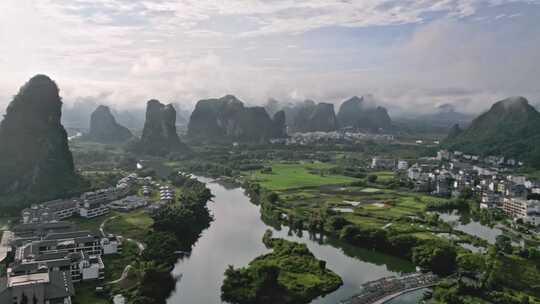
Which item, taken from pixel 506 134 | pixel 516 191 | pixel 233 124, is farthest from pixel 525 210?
pixel 233 124

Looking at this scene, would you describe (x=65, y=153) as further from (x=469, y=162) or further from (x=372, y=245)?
(x=469, y=162)

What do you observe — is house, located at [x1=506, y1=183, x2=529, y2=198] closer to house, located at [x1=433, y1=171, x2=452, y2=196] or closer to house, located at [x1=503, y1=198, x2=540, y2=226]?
house, located at [x1=503, y1=198, x2=540, y2=226]

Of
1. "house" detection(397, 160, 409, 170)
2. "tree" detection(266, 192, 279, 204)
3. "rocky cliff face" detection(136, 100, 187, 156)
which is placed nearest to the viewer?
"tree" detection(266, 192, 279, 204)

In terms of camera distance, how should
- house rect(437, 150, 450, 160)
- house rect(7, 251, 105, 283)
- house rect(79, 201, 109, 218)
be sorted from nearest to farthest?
house rect(7, 251, 105, 283) → house rect(79, 201, 109, 218) → house rect(437, 150, 450, 160)

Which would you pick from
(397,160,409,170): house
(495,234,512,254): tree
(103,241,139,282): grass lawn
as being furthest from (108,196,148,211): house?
(397,160,409,170): house

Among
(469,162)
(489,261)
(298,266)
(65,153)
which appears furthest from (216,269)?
(469,162)

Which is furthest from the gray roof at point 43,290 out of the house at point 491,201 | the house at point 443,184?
the house at point 443,184

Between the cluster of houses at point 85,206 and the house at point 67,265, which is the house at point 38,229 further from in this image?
the house at point 67,265
